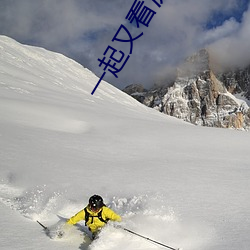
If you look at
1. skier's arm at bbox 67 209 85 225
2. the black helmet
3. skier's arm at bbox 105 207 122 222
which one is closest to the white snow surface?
skier's arm at bbox 105 207 122 222

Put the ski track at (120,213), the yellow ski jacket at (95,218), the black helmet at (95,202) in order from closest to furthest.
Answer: the ski track at (120,213)
the black helmet at (95,202)
the yellow ski jacket at (95,218)

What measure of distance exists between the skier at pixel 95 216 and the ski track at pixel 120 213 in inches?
7.3

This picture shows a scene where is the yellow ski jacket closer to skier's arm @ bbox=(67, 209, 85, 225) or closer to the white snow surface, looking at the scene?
skier's arm @ bbox=(67, 209, 85, 225)

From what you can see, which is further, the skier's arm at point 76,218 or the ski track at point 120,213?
the skier's arm at point 76,218

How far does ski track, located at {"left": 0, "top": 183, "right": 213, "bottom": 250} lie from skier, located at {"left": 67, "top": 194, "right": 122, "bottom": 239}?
18cm

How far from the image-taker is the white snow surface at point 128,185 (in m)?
5.55

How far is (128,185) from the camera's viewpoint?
8.14 metres

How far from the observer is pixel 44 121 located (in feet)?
55.0

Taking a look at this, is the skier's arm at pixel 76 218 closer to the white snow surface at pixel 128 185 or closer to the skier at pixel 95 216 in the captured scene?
the skier at pixel 95 216

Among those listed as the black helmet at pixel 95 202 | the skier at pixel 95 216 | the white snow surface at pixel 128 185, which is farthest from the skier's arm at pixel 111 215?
the black helmet at pixel 95 202

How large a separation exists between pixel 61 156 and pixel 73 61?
82107 mm

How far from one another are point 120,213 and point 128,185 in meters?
1.48

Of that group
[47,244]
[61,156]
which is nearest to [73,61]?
[61,156]

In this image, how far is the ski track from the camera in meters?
5.47
